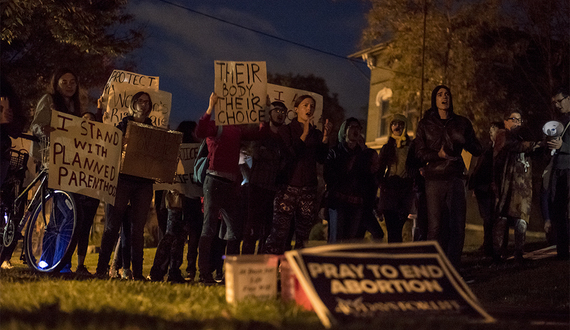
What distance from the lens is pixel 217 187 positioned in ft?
23.7

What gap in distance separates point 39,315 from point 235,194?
11.8 feet

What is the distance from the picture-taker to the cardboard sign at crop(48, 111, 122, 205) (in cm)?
693

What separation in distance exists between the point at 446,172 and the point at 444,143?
0.34 m

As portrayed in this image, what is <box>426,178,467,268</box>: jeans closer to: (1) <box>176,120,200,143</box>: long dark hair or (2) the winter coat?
(2) the winter coat

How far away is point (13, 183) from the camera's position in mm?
8117

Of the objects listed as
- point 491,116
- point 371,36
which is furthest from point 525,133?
point 371,36

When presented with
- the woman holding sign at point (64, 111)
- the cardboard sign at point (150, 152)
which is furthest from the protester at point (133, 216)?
the woman holding sign at point (64, 111)

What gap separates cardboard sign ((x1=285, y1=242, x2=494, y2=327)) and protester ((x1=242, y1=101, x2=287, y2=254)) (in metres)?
3.25

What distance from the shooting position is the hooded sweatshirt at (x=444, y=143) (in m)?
7.57

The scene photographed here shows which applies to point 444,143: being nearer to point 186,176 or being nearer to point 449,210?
point 449,210

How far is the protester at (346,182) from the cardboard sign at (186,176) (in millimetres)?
1585

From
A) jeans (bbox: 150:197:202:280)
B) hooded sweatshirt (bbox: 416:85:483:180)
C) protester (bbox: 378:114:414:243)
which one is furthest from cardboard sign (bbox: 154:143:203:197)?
hooded sweatshirt (bbox: 416:85:483:180)

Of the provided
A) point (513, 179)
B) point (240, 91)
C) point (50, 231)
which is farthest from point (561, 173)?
point (50, 231)

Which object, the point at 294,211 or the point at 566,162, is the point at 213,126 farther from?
the point at 566,162
